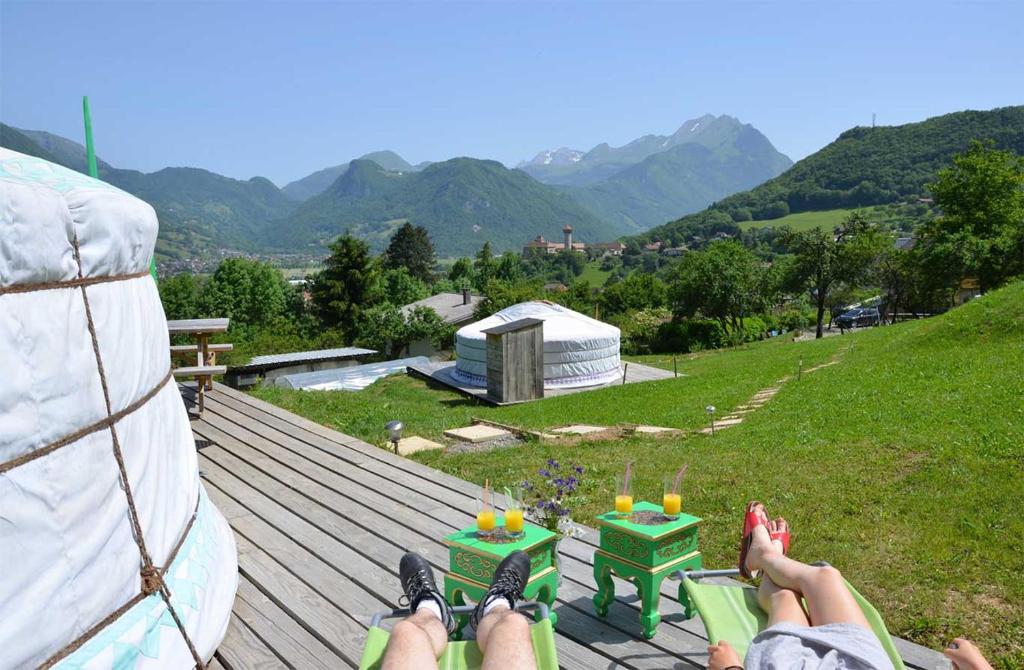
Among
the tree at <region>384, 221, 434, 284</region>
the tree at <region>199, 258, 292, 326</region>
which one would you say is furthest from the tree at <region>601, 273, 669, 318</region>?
the tree at <region>199, 258, 292, 326</region>

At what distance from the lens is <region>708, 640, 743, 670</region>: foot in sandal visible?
6.79 feet

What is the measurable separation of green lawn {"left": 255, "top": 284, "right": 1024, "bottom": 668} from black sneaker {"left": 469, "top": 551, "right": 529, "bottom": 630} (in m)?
1.86

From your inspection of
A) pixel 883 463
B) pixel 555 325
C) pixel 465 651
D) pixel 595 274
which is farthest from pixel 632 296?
pixel 595 274

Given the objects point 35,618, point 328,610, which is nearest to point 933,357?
point 328,610

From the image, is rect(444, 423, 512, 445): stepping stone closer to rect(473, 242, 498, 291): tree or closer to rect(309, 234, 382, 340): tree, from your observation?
rect(309, 234, 382, 340): tree

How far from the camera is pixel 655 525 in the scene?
118 inches

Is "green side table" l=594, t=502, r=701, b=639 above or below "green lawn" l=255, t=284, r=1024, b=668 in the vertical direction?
above

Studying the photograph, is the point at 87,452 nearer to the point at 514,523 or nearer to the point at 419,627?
the point at 419,627

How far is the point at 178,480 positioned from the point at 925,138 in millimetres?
105661

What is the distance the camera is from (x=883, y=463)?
5664mm

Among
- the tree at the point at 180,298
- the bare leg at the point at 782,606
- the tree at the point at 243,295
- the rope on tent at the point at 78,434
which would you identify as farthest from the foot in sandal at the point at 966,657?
the tree at the point at 180,298

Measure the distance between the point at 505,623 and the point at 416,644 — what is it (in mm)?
308

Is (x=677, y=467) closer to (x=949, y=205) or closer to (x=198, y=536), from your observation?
(x=198, y=536)

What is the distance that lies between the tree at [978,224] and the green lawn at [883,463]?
14.9m
